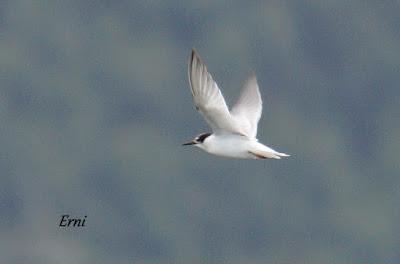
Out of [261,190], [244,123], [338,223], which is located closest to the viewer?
[244,123]

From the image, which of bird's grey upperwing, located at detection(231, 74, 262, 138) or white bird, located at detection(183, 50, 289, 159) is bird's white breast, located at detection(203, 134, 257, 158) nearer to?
white bird, located at detection(183, 50, 289, 159)

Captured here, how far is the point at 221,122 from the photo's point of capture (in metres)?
17.4

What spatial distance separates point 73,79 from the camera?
186m

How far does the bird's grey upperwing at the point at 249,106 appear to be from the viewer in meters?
18.9

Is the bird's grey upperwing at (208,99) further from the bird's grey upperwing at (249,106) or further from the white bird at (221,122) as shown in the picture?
the bird's grey upperwing at (249,106)

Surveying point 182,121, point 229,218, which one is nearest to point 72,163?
point 182,121

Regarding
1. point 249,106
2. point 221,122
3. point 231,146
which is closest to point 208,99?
point 221,122

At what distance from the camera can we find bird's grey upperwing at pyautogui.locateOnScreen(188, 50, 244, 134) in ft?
53.8

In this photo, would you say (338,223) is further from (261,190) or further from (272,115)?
(272,115)

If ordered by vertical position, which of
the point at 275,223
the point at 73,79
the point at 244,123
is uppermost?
the point at 73,79

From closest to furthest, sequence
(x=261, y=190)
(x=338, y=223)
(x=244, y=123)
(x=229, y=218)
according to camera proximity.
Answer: (x=244, y=123)
(x=229, y=218)
(x=338, y=223)
(x=261, y=190)

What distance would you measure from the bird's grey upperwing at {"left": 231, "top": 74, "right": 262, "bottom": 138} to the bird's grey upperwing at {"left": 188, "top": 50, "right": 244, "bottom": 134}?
1.15 m

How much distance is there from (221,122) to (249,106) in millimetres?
2159

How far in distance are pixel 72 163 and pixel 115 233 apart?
2558 cm
